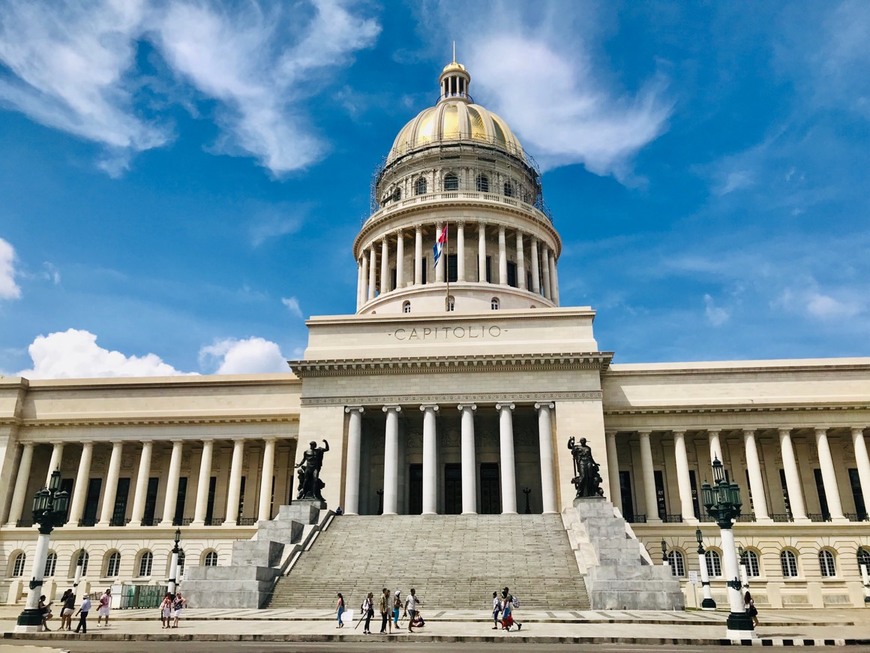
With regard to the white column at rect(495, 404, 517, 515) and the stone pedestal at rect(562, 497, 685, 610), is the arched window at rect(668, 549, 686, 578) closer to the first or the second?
the white column at rect(495, 404, 517, 515)

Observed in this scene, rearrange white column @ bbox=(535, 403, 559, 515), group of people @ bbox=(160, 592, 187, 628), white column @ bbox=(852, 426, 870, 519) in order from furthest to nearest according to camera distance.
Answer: white column @ bbox=(852, 426, 870, 519), white column @ bbox=(535, 403, 559, 515), group of people @ bbox=(160, 592, 187, 628)

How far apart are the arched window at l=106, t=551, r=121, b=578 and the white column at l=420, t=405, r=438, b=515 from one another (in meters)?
20.8

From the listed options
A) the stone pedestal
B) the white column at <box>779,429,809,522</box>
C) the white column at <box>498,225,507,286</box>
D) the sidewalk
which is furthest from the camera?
the white column at <box>498,225,507,286</box>

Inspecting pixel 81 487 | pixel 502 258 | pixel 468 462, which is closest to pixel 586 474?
pixel 468 462

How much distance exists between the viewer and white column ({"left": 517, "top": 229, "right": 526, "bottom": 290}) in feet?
198

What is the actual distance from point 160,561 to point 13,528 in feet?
34.6

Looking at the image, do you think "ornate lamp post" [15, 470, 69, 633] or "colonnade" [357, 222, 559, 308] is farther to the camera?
"colonnade" [357, 222, 559, 308]

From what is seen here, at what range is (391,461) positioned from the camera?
43531mm

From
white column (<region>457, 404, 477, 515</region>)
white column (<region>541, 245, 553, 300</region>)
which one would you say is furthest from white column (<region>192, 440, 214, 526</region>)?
white column (<region>541, 245, 553, 300</region>)

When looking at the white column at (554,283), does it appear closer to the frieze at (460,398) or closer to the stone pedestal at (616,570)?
the frieze at (460,398)

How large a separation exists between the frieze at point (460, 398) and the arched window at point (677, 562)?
10108 mm

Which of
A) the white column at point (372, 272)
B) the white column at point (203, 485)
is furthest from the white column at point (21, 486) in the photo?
the white column at point (372, 272)

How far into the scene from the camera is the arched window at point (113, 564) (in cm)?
4601

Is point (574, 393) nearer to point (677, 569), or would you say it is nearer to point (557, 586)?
point (677, 569)
